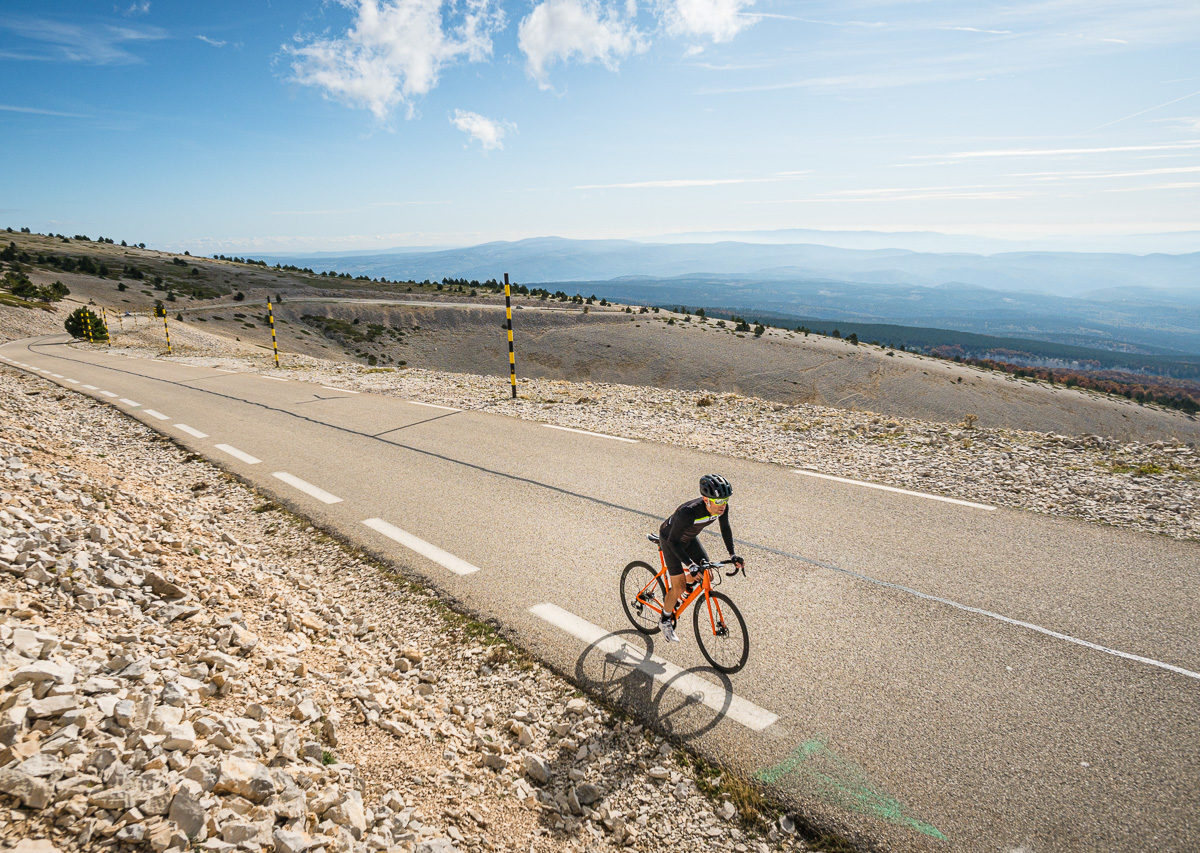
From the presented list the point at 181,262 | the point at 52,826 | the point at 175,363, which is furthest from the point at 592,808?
the point at 181,262

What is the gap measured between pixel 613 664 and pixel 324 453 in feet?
27.4

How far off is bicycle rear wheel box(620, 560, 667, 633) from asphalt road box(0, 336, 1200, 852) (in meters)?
0.15

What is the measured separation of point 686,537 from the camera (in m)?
5.12

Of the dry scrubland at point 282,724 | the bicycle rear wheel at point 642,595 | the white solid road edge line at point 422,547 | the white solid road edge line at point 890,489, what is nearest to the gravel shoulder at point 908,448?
the white solid road edge line at point 890,489

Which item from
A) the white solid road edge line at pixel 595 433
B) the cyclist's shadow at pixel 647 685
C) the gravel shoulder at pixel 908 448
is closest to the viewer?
the cyclist's shadow at pixel 647 685

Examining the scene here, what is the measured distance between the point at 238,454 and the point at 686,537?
970 cm

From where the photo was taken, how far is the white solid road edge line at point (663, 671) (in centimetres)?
436

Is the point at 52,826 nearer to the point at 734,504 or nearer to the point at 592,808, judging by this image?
the point at 592,808

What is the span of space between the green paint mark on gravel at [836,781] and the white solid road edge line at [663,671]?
0.35m

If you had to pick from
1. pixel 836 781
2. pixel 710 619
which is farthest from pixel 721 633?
pixel 836 781

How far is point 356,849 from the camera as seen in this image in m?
3.08

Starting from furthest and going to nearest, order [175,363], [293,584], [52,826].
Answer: [175,363], [293,584], [52,826]

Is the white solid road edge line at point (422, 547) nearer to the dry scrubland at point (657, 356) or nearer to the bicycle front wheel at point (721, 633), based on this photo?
the bicycle front wheel at point (721, 633)

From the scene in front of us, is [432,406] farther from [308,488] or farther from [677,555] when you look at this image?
[677,555]
